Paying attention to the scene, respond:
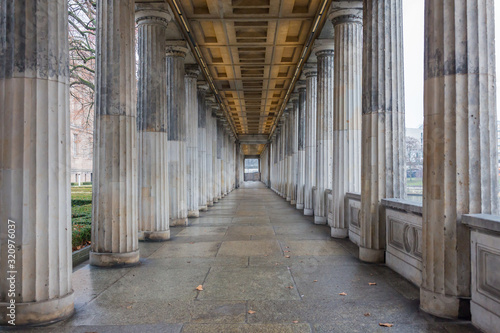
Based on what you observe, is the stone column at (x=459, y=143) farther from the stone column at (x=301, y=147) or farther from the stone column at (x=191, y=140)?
the stone column at (x=301, y=147)

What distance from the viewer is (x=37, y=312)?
4.09 m

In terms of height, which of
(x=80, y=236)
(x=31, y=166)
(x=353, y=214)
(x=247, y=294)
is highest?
(x=31, y=166)

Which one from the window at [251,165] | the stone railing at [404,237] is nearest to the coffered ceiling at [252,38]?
the stone railing at [404,237]

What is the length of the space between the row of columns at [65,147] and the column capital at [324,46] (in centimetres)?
447

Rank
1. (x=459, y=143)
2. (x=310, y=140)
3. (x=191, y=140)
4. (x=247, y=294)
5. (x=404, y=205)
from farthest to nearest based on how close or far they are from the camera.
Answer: (x=310, y=140) < (x=191, y=140) < (x=404, y=205) < (x=247, y=294) < (x=459, y=143)

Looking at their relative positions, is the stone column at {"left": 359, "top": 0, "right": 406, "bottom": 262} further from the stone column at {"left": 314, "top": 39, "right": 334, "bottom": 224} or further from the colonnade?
the stone column at {"left": 314, "top": 39, "right": 334, "bottom": 224}

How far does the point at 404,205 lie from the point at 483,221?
2.01 meters

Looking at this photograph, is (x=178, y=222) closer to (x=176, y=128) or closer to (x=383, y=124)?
(x=176, y=128)

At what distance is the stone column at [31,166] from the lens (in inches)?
160

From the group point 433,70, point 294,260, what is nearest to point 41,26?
point 433,70

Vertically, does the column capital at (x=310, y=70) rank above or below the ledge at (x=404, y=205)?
above

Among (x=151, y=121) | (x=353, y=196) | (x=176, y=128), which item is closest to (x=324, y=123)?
(x=353, y=196)

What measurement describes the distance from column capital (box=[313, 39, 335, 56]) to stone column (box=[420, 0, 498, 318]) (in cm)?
772

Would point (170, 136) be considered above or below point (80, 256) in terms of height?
above
